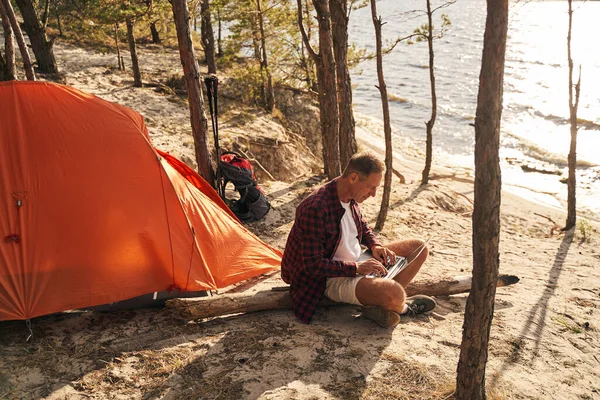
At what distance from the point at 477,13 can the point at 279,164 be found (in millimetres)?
63023

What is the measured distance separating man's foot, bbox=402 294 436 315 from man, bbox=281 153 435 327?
1.12 feet

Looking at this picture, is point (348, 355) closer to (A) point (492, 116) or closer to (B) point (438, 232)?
(A) point (492, 116)

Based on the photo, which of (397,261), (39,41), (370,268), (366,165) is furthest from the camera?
(39,41)

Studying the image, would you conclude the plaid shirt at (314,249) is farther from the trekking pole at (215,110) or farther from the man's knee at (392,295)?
the trekking pole at (215,110)

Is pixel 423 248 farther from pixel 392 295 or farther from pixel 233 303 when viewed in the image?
pixel 233 303

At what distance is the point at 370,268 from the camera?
4.82m

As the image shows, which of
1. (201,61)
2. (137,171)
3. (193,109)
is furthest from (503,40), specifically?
(201,61)

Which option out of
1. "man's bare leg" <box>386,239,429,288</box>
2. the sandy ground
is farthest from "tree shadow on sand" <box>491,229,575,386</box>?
"man's bare leg" <box>386,239,429,288</box>

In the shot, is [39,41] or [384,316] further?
[39,41]

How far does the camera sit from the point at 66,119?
5.41 metres

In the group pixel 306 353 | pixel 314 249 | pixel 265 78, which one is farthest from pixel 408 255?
pixel 265 78

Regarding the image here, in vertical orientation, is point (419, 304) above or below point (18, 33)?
below

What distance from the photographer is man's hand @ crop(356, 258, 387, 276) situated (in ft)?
15.8

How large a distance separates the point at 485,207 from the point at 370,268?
156cm
